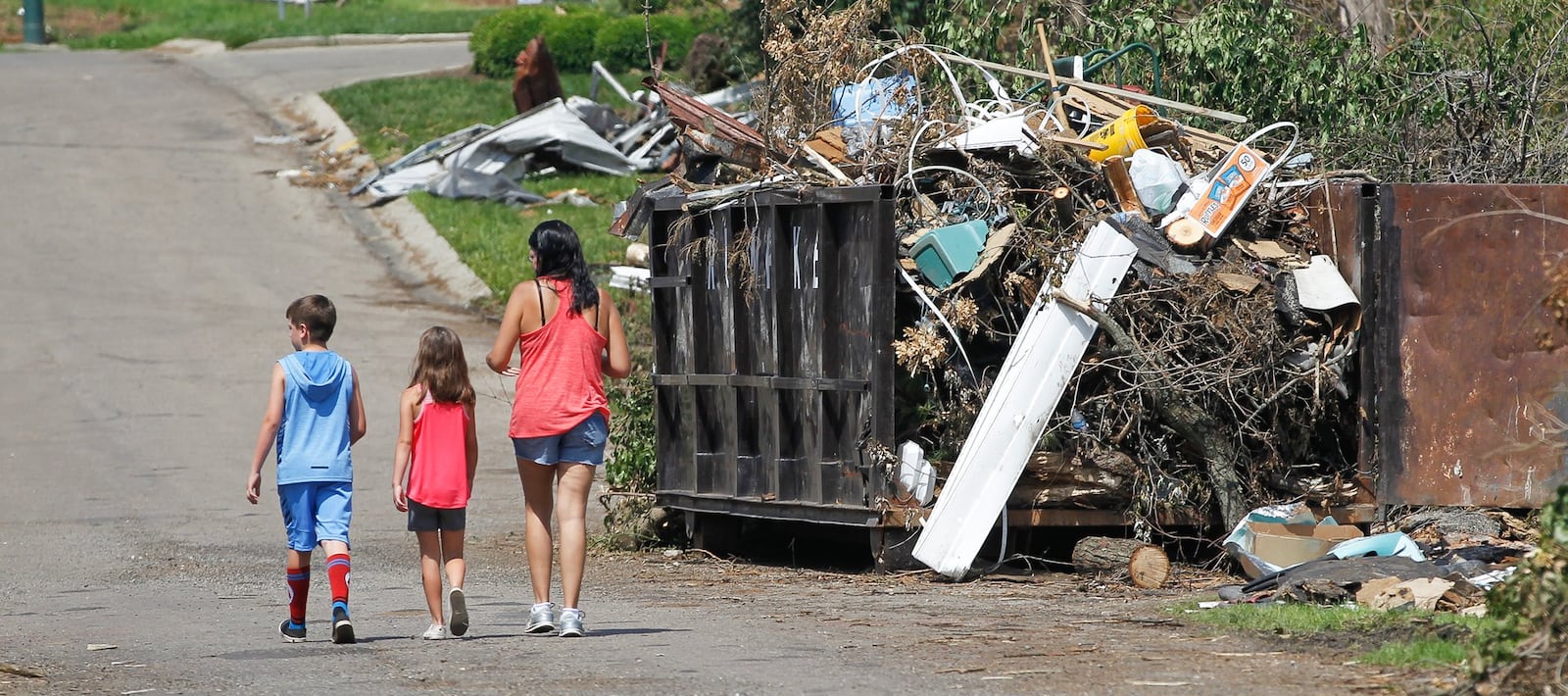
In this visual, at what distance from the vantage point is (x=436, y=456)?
254 inches

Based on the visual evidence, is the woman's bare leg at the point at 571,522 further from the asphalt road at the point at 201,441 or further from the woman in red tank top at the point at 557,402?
the asphalt road at the point at 201,441

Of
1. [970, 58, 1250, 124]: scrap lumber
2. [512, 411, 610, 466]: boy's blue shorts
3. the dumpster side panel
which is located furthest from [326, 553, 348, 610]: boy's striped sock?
[970, 58, 1250, 124]: scrap lumber

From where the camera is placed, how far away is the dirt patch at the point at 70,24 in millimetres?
38125

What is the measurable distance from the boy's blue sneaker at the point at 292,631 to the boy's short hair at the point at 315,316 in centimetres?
103

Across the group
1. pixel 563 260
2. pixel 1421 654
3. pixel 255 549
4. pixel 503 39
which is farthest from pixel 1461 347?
pixel 503 39

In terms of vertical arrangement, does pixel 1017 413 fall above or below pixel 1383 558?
above

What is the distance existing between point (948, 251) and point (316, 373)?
293cm

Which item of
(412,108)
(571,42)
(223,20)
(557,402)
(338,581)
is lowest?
(338,581)

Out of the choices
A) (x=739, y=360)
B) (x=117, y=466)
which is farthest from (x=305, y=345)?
(x=117, y=466)

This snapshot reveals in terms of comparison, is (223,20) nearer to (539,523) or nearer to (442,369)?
(442,369)

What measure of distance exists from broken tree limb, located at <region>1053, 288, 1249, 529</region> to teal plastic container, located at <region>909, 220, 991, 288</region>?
0.44 meters

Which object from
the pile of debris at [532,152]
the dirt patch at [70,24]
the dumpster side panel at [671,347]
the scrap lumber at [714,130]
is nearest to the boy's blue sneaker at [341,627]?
the dumpster side panel at [671,347]

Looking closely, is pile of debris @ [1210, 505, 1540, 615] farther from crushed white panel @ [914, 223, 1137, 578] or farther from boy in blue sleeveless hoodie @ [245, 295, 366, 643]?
boy in blue sleeveless hoodie @ [245, 295, 366, 643]

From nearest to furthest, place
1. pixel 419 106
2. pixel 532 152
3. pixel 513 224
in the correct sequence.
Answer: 1. pixel 513 224
2. pixel 532 152
3. pixel 419 106
